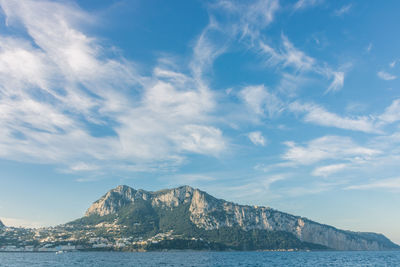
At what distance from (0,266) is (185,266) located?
72186mm

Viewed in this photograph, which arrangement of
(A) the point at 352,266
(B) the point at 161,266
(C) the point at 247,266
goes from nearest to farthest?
(B) the point at 161,266, (C) the point at 247,266, (A) the point at 352,266

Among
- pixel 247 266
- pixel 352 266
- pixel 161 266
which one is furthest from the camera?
pixel 352 266

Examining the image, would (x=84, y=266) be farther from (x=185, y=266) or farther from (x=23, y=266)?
(x=185, y=266)

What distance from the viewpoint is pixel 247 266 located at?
121m

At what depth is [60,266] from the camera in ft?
383

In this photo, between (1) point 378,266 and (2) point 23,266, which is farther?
(1) point 378,266

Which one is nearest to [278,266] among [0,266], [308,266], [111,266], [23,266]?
[308,266]

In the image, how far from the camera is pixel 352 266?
428ft

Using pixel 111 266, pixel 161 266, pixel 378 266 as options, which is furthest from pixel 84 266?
pixel 378 266

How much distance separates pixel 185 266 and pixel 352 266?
75265mm

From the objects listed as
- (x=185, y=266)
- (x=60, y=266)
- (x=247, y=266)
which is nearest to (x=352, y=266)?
(x=247, y=266)

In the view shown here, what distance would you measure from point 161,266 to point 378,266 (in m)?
94.6

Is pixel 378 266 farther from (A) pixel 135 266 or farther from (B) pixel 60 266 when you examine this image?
(B) pixel 60 266

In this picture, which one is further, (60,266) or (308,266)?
(308,266)
